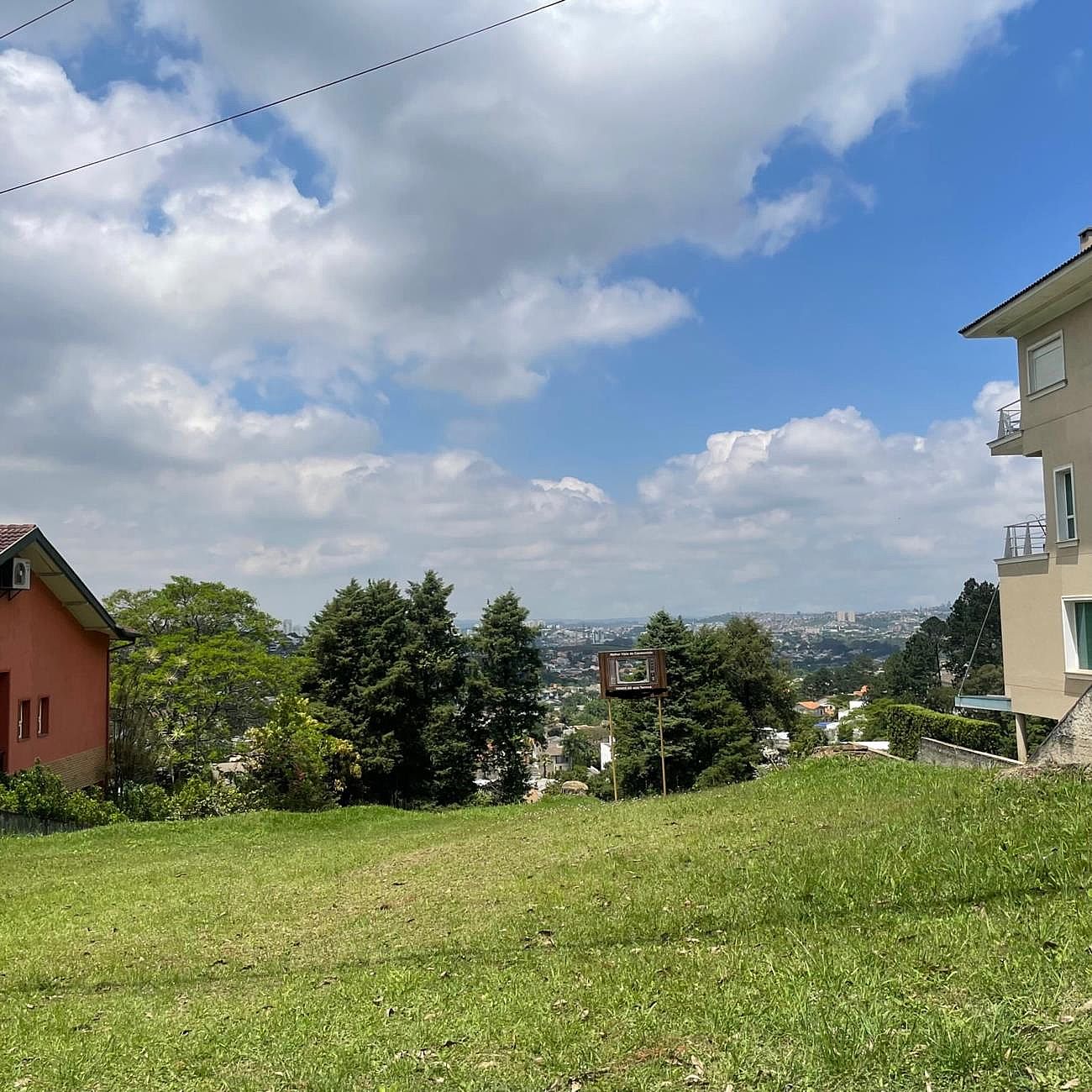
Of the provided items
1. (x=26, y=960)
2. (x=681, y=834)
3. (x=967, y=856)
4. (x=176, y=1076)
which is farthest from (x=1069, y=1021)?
(x=26, y=960)

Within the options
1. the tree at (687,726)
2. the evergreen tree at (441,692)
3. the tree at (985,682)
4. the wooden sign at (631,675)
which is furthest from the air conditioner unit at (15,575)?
the tree at (985,682)

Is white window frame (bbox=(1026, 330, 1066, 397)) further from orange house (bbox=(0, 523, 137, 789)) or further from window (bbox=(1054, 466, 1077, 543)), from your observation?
orange house (bbox=(0, 523, 137, 789))

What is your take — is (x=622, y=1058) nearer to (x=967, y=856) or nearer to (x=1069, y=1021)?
(x=1069, y=1021)

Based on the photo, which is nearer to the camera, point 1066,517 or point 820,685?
point 1066,517

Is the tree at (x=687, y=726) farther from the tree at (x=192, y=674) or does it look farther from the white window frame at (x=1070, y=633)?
the white window frame at (x=1070, y=633)

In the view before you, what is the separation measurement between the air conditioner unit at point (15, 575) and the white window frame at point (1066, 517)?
65.9 ft

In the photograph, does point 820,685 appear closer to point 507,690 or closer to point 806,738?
point 806,738

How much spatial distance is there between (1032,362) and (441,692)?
22654mm

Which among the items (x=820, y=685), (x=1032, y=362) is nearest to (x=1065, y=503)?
(x=1032, y=362)

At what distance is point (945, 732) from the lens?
23.5m

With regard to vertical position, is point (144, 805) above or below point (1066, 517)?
below

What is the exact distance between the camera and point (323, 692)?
99.2 feet

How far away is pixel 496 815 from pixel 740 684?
27.7m

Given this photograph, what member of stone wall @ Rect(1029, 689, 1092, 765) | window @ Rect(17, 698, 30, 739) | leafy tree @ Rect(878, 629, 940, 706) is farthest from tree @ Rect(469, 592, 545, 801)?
leafy tree @ Rect(878, 629, 940, 706)
